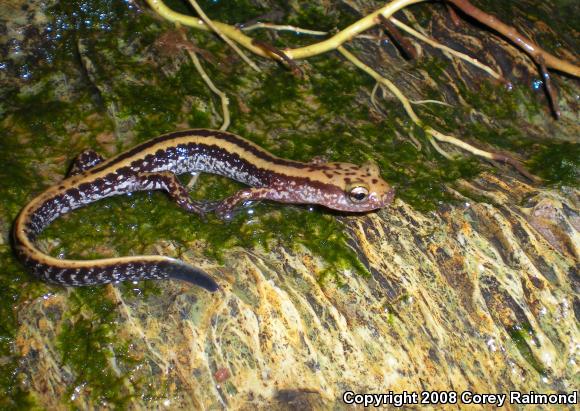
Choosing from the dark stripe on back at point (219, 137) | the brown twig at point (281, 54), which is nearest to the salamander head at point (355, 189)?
the dark stripe on back at point (219, 137)

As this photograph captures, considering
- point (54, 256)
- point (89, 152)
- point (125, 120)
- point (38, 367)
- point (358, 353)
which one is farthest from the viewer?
point (125, 120)

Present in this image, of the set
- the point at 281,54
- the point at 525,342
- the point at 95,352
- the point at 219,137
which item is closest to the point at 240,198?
the point at 219,137

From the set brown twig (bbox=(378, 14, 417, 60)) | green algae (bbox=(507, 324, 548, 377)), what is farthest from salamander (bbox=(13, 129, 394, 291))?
brown twig (bbox=(378, 14, 417, 60))

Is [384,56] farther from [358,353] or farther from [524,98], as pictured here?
[358,353]

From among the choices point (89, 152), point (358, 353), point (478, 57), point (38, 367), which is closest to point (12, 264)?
point (38, 367)

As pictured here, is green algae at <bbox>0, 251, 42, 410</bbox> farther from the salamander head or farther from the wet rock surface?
the salamander head

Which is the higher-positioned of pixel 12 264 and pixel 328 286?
pixel 12 264
